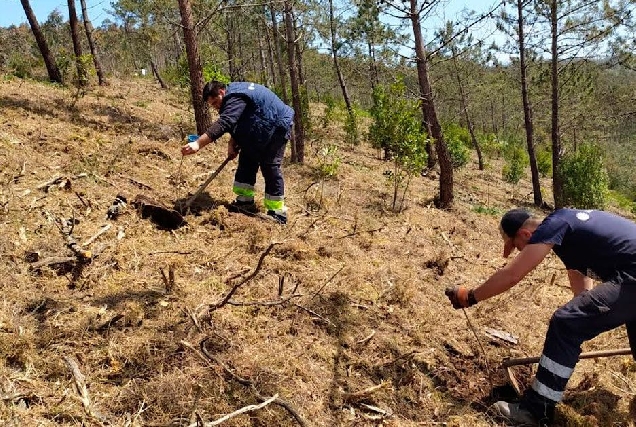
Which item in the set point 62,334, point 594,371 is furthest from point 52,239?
point 594,371

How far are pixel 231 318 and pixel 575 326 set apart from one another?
6.92 ft

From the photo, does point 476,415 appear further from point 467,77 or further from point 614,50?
point 467,77

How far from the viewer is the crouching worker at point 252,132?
4.54 meters

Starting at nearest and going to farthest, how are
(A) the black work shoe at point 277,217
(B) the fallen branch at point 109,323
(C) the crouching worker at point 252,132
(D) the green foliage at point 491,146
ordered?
1. (B) the fallen branch at point 109,323
2. (C) the crouching worker at point 252,132
3. (A) the black work shoe at point 277,217
4. (D) the green foliage at point 491,146

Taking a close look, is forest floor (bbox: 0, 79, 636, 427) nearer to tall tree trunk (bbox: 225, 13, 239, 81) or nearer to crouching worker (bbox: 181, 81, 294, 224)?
crouching worker (bbox: 181, 81, 294, 224)

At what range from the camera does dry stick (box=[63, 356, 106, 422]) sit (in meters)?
2.32

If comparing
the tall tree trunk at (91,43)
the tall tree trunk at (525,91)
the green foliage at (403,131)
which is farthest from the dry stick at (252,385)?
the tall tree trunk at (525,91)

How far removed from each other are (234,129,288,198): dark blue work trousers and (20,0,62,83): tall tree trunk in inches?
368

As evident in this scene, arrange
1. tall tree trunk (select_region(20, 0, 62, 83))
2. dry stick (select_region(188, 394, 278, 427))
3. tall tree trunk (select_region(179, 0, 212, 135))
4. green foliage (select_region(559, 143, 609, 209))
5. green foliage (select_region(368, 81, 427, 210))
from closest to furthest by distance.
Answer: dry stick (select_region(188, 394, 278, 427)) → tall tree trunk (select_region(179, 0, 212, 135)) → green foliage (select_region(368, 81, 427, 210)) → tall tree trunk (select_region(20, 0, 62, 83)) → green foliage (select_region(559, 143, 609, 209))

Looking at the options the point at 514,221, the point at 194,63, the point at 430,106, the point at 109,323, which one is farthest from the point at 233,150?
the point at 430,106

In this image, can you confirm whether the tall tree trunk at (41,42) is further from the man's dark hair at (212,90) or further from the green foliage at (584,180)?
the green foliage at (584,180)

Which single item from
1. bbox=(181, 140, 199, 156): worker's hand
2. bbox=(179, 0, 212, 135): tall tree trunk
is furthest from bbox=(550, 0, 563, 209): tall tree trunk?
bbox=(181, 140, 199, 156): worker's hand

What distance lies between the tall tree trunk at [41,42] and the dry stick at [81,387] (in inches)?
450

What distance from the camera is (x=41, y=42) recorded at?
11.5 metres
